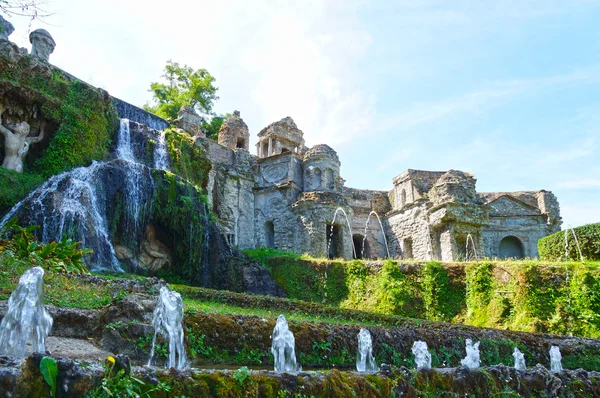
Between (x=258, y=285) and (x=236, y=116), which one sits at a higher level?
(x=236, y=116)

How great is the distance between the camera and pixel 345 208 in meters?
26.3

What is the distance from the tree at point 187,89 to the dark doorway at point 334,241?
60.5ft

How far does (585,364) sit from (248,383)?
740 centimetres

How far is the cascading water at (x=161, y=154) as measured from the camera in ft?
62.6

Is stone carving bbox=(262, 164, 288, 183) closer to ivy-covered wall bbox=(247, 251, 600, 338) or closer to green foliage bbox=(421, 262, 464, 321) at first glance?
ivy-covered wall bbox=(247, 251, 600, 338)

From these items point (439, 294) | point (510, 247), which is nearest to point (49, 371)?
point (439, 294)

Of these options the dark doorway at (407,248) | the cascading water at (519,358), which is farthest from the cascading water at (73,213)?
the dark doorway at (407,248)

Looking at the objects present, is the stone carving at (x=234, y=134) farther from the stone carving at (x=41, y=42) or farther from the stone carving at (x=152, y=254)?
the stone carving at (x=152, y=254)

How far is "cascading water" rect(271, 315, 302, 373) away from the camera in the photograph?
5625 millimetres

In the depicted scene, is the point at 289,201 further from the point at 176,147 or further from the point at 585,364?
the point at 585,364

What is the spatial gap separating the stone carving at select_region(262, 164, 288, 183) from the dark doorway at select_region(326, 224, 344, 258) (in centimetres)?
568

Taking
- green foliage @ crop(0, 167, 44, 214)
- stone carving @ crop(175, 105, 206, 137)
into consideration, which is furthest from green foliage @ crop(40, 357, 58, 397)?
stone carving @ crop(175, 105, 206, 137)

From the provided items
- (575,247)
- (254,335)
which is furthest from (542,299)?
(254,335)

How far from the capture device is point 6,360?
→ 8.38 ft
